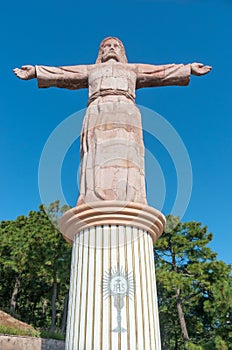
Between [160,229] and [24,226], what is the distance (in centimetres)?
1523

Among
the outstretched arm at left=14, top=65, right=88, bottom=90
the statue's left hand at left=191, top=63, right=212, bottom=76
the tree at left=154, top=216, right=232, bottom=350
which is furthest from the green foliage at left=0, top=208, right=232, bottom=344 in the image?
the outstretched arm at left=14, top=65, right=88, bottom=90

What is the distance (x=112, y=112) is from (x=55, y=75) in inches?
58.6

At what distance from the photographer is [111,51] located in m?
6.91

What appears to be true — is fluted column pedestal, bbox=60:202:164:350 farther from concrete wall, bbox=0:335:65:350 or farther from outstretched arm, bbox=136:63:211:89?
concrete wall, bbox=0:335:65:350

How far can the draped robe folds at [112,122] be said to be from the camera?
5465mm

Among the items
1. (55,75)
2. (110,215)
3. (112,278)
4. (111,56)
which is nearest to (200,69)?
(111,56)

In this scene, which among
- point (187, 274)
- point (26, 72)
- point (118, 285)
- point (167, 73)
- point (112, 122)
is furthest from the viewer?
point (187, 274)

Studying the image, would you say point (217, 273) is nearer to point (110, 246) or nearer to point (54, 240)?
point (54, 240)

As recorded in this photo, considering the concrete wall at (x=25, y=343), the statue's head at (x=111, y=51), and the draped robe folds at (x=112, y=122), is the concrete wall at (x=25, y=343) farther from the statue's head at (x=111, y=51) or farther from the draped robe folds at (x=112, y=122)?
the statue's head at (x=111, y=51)

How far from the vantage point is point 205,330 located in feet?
63.9

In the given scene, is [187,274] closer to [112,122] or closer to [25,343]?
[25,343]

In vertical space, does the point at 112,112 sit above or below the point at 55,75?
below

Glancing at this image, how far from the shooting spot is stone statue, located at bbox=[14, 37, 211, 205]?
548 centimetres

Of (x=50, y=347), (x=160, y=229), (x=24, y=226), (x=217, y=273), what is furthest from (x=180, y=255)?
(x=160, y=229)
